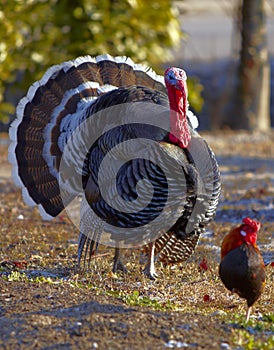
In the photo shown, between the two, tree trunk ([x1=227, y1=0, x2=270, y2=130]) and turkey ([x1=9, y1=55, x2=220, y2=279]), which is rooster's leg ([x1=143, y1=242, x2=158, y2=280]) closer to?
turkey ([x1=9, y1=55, x2=220, y2=279])

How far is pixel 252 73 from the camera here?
14531 millimetres

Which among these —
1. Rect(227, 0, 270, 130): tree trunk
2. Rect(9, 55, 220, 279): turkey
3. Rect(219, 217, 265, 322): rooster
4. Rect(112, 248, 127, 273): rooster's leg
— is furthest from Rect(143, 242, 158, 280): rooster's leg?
Rect(227, 0, 270, 130): tree trunk

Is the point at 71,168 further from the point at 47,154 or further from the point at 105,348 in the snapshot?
the point at 105,348

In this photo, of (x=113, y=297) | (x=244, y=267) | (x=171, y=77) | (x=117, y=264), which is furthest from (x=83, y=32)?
(x=244, y=267)

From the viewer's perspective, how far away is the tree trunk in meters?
14.0

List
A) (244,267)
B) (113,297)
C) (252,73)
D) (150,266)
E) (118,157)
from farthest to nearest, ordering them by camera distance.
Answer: (252,73)
(150,266)
(118,157)
(113,297)
(244,267)

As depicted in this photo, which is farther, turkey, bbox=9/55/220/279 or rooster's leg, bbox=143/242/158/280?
rooster's leg, bbox=143/242/158/280

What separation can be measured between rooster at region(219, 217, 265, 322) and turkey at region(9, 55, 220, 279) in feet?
2.35

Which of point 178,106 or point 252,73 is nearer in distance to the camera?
point 178,106

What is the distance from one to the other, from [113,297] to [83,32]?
772 centimetres

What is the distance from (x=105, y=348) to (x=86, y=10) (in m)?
8.61

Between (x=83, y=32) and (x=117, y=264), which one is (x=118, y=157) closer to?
(x=117, y=264)

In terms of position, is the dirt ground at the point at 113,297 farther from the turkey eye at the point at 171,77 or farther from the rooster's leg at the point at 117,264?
the turkey eye at the point at 171,77

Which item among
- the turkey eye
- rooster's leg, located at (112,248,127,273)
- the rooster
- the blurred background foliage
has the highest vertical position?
the turkey eye
